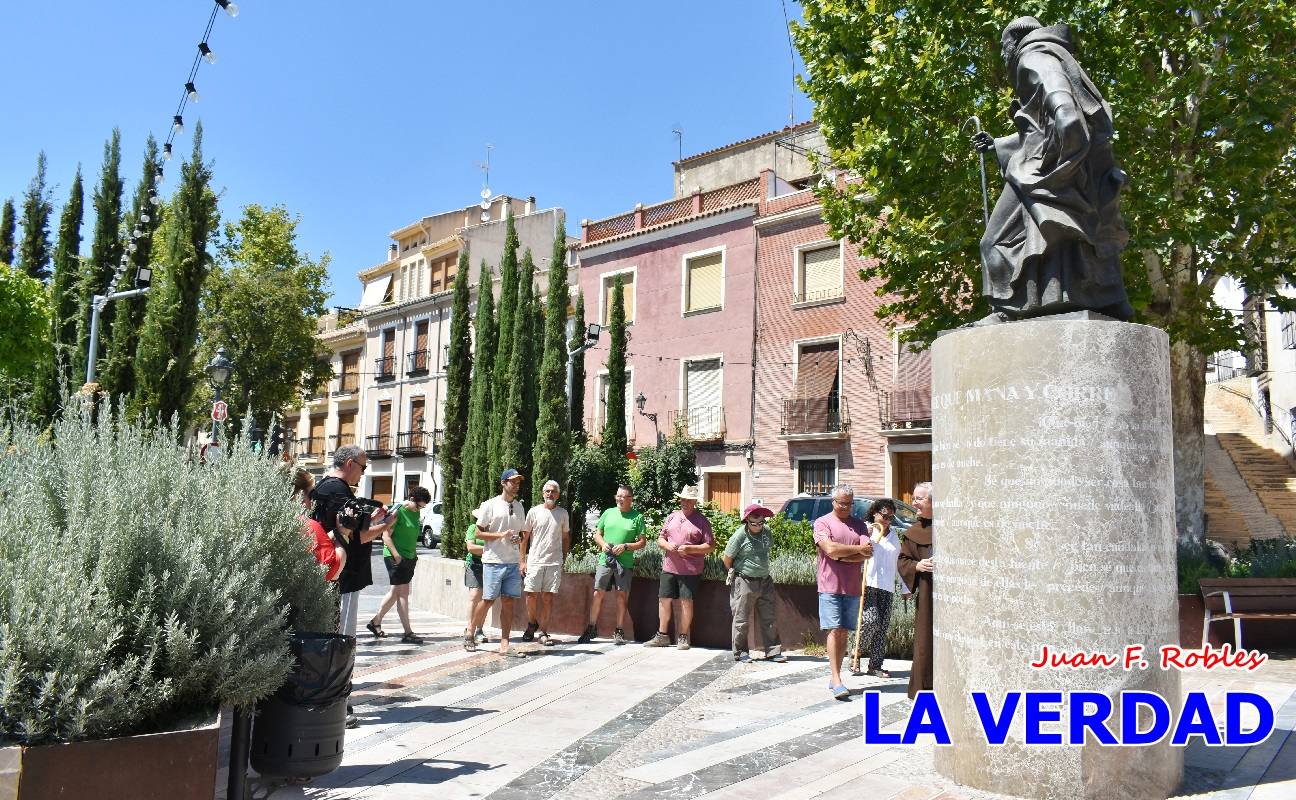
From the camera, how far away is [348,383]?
143 feet

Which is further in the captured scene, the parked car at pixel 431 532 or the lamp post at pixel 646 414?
the parked car at pixel 431 532

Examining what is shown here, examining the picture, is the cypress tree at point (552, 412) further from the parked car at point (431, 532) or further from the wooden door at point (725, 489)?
the parked car at point (431, 532)

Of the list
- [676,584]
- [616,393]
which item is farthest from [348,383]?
[676,584]

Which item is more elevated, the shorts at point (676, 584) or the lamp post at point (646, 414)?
the lamp post at point (646, 414)

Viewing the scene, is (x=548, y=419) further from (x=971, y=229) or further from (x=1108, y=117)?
(x=1108, y=117)

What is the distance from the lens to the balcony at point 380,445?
40225 millimetres

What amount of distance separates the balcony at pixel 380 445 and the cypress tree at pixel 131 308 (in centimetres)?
1984

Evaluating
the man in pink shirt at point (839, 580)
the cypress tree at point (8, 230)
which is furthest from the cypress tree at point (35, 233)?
the man in pink shirt at point (839, 580)

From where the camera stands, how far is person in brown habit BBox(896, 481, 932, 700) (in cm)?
631

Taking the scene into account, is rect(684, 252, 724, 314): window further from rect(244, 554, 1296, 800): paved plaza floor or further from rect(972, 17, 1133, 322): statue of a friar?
rect(972, 17, 1133, 322): statue of a friar

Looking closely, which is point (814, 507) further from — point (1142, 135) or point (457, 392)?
point (1142, 135)

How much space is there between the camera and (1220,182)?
10.6 meters

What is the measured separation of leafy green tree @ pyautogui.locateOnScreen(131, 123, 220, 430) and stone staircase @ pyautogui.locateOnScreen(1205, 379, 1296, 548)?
1936 centimetres

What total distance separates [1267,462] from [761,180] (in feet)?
46.0
